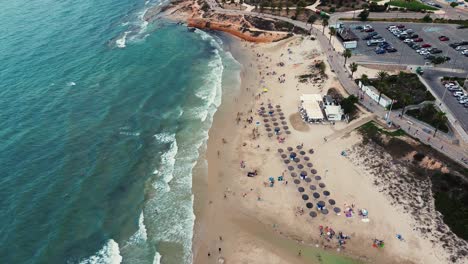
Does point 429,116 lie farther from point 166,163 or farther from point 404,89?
point 166,163

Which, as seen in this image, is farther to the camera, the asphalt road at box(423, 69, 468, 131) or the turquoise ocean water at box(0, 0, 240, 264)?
the asphalt road at box(423, 69, 468, 131)

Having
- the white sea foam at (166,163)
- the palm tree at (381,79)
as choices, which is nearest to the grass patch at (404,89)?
the palm tree at (381,79)

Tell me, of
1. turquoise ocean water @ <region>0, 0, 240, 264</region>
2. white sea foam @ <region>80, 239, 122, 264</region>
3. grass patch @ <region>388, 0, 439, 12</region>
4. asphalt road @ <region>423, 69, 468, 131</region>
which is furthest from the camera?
grass patch @ <region>388, 0, 439, 12</region>

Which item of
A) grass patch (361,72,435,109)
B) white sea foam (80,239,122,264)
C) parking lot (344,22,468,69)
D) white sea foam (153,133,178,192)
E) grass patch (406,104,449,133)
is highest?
parking lot (344,22,468,69)

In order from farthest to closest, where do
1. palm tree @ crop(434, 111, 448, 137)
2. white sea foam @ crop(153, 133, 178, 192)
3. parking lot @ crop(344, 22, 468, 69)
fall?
parking lot @ crop(344, 22, 468, 69), white sea foam @ crop(153, 133, 178, 192), palm tree @ crop(434, 111, 448, 137)

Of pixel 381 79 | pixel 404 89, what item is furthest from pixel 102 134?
pixel 404 89

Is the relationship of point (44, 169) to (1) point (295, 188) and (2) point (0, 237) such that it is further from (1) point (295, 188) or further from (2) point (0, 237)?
(1) point (295, 188)

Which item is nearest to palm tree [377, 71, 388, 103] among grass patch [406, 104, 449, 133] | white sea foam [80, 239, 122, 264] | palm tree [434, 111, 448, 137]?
grass patch [406, 104, 449, 133]

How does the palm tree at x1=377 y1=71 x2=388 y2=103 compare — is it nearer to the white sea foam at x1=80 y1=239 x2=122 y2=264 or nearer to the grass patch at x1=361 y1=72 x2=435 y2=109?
the grass patch at x1=361 y1=72 x2=435 y2=109
